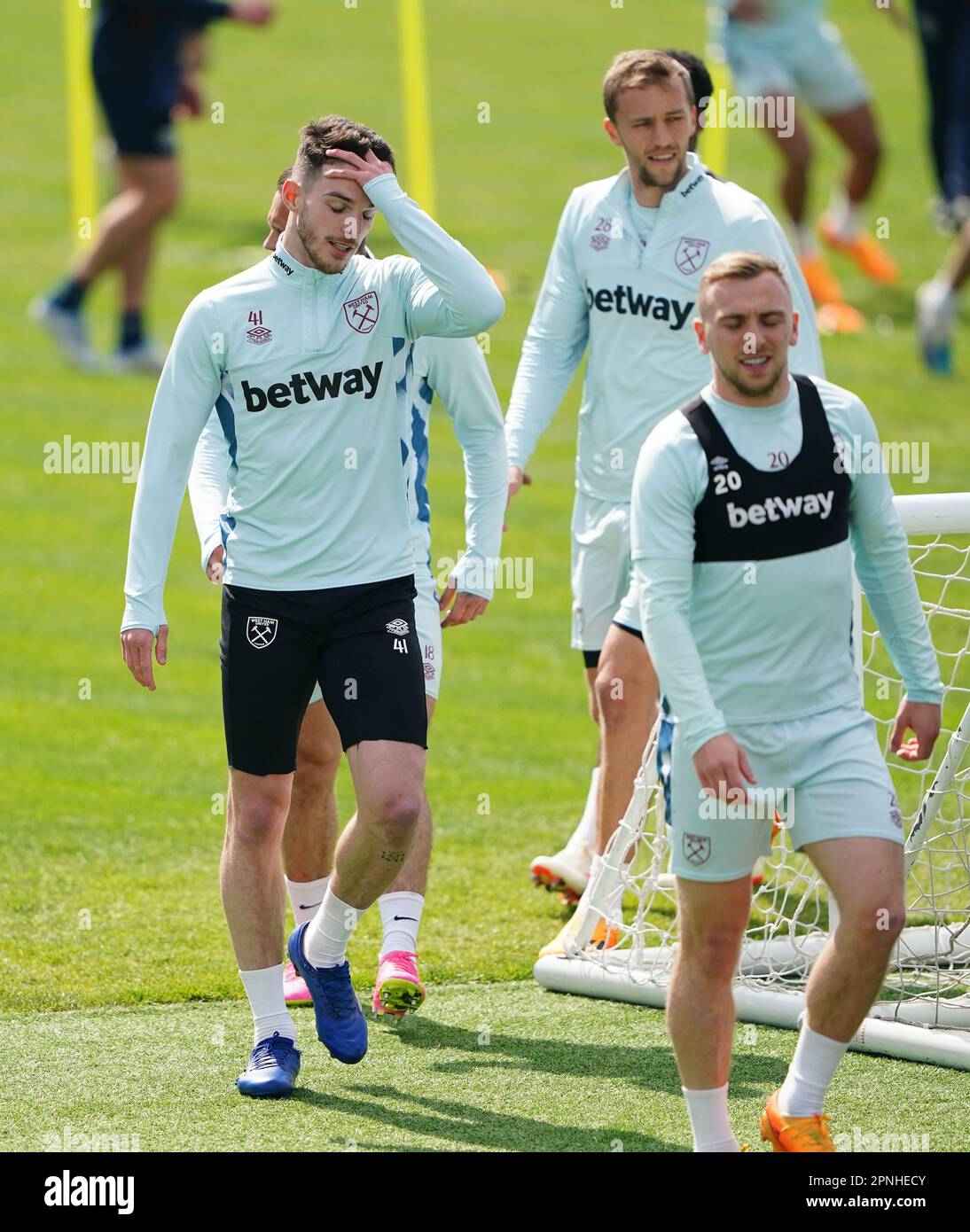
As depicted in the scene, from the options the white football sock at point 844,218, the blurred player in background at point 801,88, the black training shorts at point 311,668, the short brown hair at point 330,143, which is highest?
the blurred player in background at point 801,88

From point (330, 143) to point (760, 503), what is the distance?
1459mm

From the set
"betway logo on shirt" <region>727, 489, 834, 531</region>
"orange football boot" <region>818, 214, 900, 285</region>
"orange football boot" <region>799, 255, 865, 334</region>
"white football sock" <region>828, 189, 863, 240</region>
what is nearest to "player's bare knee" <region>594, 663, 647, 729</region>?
"betway logo on shirt" <region>727, 489, 834, 531</region>

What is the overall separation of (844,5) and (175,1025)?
23.1 meters

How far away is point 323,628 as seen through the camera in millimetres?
4949

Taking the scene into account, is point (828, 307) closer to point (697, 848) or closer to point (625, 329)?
point (625, 329)

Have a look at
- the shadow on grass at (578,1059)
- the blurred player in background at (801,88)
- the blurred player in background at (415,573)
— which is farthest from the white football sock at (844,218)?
the shadow on grass at (578,1059)

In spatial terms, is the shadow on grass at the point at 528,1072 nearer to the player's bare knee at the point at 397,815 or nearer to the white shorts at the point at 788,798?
the player's bare knee at the point at 397,815

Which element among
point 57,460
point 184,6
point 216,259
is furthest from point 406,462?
point 216,259

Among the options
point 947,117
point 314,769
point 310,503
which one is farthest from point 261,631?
point 947,117

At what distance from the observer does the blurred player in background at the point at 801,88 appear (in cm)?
1384

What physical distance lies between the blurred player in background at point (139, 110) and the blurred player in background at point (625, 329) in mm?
7314

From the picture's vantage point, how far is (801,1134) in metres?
4.32

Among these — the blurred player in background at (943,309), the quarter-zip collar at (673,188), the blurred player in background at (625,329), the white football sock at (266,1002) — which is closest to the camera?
the white football sock at (266,1002)

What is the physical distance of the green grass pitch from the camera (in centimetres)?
501
